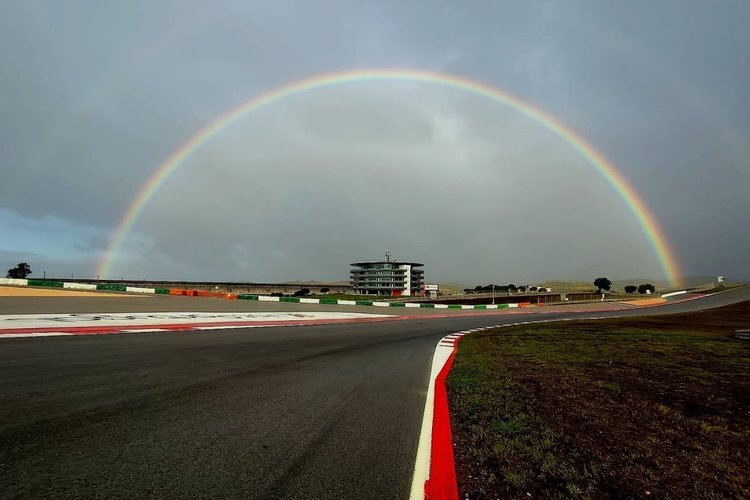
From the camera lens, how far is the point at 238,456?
3498 mm

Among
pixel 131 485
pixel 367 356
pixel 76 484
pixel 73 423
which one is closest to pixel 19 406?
pixel 73 423

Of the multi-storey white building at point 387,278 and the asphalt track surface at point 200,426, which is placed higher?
the multi-storey white building at point 387,278

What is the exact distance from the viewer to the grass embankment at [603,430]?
3080 millimetres

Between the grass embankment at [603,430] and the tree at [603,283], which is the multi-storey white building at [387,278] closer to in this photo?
the tree at [603,283]

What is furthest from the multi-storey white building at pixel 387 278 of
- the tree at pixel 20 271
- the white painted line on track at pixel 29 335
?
the white painted line on track at pixel 29 335

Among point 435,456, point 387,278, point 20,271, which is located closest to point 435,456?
point 435,456

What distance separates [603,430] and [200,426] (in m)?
4.51

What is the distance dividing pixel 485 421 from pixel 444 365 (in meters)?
5.20

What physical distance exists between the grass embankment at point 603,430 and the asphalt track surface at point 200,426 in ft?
2.69

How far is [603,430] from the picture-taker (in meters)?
4.36

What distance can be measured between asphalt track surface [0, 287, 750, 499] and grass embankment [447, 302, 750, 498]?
82 centimetres

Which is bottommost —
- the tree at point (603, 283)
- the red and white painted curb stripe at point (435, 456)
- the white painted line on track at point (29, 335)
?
the red and white painted curb stripe at point (435, 456)

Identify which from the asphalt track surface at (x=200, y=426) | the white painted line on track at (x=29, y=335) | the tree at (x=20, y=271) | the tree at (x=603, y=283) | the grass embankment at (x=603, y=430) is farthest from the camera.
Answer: the tree at (x=603, y=283)

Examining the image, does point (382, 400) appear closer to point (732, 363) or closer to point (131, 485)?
point (131, 485)
